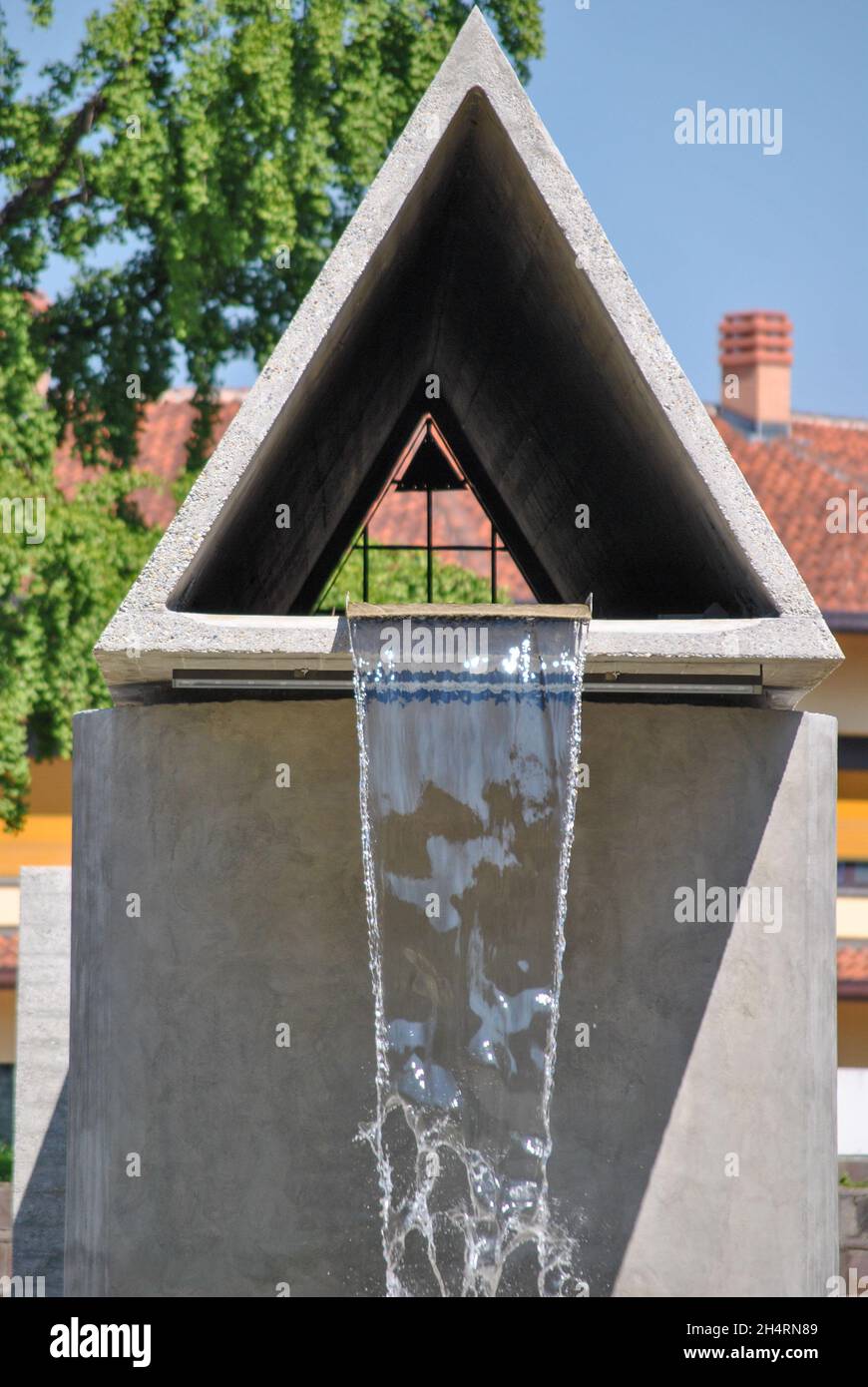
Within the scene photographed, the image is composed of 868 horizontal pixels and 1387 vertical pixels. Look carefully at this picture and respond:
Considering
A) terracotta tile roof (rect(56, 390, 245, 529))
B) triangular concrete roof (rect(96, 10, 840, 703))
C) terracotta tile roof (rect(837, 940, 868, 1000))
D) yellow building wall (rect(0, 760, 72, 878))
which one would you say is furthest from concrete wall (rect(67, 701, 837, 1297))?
terracotta tile roof (rect(56, 390, 245, 529))

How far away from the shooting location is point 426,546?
11469 mm

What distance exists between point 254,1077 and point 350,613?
1756mm

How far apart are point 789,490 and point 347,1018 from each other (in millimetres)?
20345

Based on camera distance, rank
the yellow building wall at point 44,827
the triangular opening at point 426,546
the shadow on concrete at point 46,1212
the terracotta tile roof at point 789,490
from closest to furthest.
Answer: the shadow on concrete at point 46,1212 → the triangular opening at point 426,546 → the yellow building wall at point 44,827 → the terracotta tile roof at point 789,490

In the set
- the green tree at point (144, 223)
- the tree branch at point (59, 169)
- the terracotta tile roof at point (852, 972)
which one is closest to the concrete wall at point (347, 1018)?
the green tree at point (144, 223)

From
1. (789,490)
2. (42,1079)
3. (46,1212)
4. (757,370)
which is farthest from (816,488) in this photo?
(46,1212)

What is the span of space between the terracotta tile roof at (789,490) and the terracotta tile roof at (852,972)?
409cm

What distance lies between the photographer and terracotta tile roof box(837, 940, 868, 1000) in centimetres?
2019

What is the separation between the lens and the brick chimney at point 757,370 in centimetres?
2758

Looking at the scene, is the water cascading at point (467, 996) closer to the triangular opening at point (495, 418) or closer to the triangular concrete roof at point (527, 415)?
the triangular concrete roof at point (527, 415)

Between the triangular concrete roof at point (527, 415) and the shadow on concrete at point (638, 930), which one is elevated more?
the triangular concrete roof at point (527, 415)

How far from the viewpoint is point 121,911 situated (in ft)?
20.2

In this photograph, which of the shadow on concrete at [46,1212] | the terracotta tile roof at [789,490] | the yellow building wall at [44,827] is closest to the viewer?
the shadow on concrete at [46,1212]

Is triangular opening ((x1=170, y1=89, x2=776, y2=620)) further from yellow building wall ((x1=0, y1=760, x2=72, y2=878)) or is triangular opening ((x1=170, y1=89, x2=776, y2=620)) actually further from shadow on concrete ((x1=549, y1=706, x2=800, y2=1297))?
yellow building wall ((x1=0, y1=760, x2=72, y2=878))
